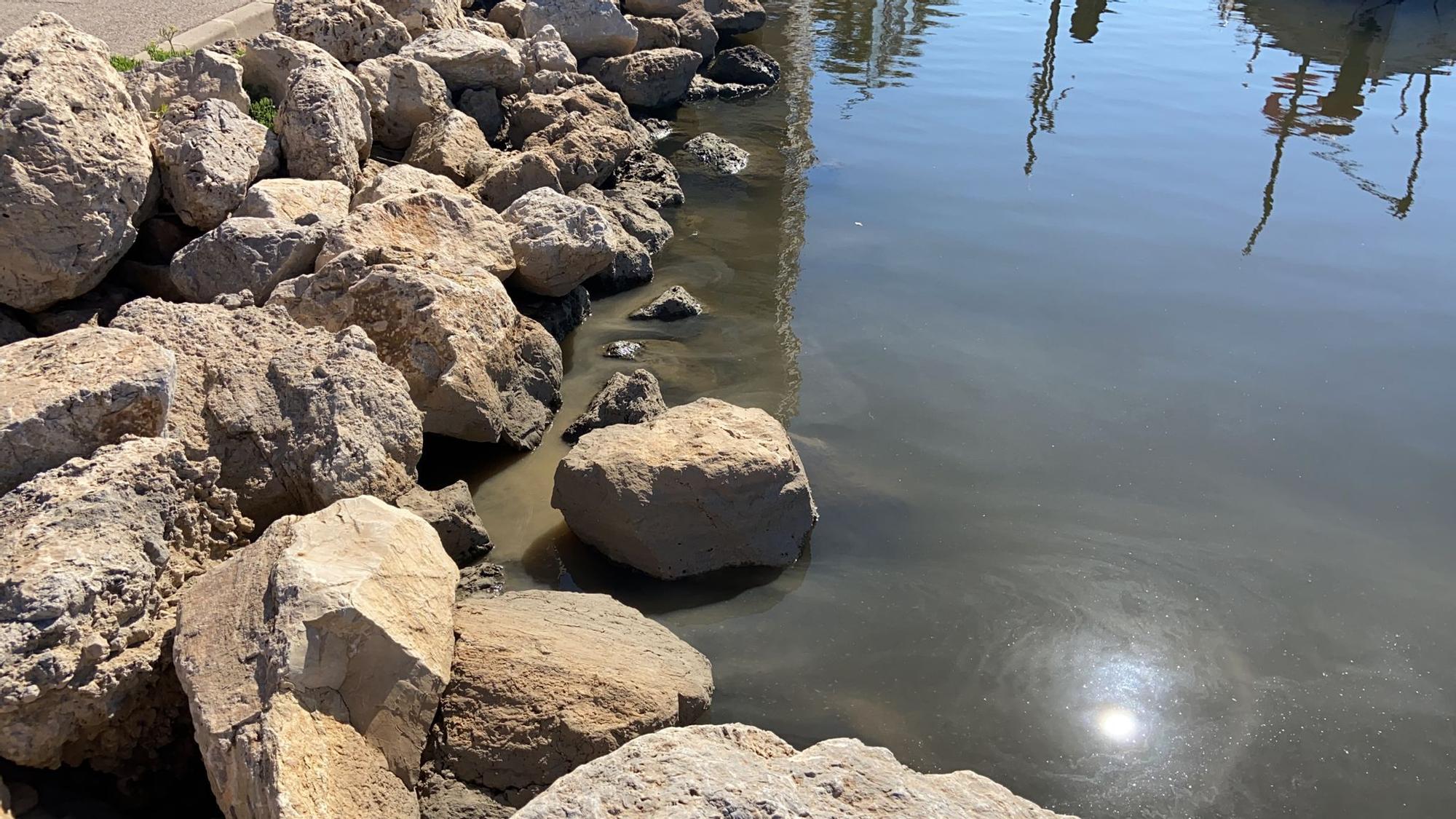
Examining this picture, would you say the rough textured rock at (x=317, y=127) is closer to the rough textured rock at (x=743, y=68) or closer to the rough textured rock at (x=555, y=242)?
the rough textured rock at (x=555, y=242)

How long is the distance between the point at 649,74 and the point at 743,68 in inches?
83.7

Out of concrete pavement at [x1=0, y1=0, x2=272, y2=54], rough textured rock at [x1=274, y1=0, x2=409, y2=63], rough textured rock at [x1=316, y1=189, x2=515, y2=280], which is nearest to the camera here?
rough textured rock at [x1=316, y1=189, x2=515, y2=280]

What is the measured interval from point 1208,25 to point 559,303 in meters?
15.7

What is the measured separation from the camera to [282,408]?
4613 millimetres

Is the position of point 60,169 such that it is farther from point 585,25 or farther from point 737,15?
point 737,15

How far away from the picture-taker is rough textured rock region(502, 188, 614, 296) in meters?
7.07

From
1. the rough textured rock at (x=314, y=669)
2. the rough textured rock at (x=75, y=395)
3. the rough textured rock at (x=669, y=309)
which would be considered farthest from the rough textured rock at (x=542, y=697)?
the rough textured rock at (x=669, y=309)

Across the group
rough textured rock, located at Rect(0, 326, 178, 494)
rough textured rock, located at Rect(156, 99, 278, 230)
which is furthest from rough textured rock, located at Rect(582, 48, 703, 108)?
rough textured rock, located at Rect(0, 326, 178, 494)

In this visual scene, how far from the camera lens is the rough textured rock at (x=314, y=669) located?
121 inches

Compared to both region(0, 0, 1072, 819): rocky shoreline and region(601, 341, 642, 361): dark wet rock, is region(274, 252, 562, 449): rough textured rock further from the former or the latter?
region(601, 341, 642, 361): dark wet rock

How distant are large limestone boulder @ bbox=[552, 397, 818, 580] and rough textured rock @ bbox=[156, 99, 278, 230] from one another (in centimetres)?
277

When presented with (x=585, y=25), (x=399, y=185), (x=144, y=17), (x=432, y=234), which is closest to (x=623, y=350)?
(x=432, y=234)

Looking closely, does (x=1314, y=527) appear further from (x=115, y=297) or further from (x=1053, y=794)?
(x=115, y=297)

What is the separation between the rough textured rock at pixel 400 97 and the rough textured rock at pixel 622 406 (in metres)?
3.78
